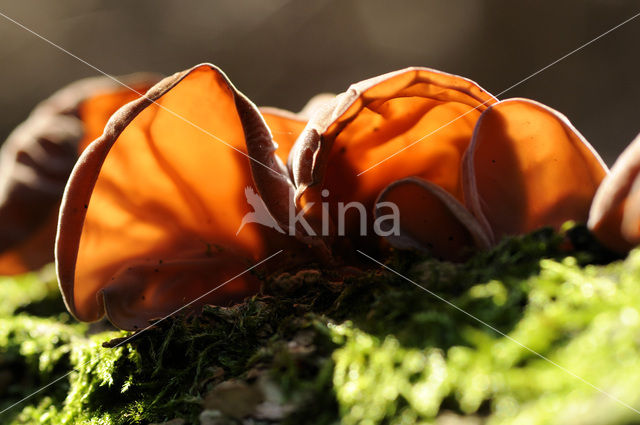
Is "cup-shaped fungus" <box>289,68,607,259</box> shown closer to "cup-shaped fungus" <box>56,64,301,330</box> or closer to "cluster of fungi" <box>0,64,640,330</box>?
"cluster of fungi" <box>0,64,640,330</box>

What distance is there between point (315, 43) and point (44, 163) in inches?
209

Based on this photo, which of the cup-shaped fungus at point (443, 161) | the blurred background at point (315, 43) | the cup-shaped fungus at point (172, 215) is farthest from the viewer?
the blurred background at point (315, 43)

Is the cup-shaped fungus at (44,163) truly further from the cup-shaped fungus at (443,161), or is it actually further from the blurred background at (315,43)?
the blurred background at (315,43)

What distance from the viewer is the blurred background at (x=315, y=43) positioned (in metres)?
5.60

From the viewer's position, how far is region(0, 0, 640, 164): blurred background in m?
5.60

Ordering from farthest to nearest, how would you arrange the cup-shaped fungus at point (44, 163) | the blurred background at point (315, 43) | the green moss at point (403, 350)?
the blurred background at point (315, 43), the cup-shaped fungus at point (44, 163), the green moss at point (403, 350)

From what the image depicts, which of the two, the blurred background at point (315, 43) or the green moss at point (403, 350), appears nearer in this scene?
the green moss at point (403, 350)

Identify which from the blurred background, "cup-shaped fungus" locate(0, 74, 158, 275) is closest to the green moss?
"cup-shaped fungus" locate(0, 74, 158, 275)

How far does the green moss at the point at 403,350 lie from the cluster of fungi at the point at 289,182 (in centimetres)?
9

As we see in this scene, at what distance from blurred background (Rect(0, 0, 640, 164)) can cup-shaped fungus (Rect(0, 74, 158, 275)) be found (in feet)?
14.1

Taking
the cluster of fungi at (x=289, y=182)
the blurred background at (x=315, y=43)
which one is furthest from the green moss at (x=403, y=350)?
the blurred background at (x=315, y=43)

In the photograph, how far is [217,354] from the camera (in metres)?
0.94

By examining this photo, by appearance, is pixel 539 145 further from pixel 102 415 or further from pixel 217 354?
pixel 102 415

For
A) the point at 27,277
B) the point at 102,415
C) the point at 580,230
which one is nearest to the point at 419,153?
the point at 580,230
